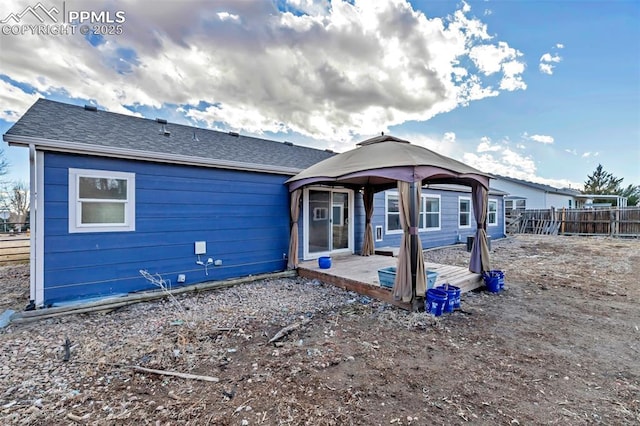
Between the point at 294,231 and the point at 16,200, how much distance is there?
21.9 metres

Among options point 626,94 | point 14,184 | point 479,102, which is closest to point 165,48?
point 479,102

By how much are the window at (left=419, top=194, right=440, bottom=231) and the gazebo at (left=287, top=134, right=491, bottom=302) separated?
426 centimetres

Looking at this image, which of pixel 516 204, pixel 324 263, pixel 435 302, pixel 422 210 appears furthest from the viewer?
pixel 516 204

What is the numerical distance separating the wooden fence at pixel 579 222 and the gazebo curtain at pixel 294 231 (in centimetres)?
1725

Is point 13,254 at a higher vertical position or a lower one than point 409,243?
lower

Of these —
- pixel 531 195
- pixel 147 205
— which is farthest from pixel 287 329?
pixel 531 195

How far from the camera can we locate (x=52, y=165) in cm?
409

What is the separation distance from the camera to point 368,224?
8.05 metres

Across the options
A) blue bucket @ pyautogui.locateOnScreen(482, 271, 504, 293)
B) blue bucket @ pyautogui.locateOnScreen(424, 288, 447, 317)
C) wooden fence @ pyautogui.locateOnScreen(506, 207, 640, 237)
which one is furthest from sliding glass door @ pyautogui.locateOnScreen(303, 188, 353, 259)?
wooden fence @ pyautogui.locateOnScreen(506, 207, 640, 237)

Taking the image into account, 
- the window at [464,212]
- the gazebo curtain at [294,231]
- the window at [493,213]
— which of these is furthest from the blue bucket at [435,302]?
the window at [493,213]

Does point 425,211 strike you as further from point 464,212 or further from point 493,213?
point 493,213

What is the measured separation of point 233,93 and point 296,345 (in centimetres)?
832

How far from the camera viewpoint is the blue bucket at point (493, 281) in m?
5.32

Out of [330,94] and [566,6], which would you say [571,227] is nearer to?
[566,6]
